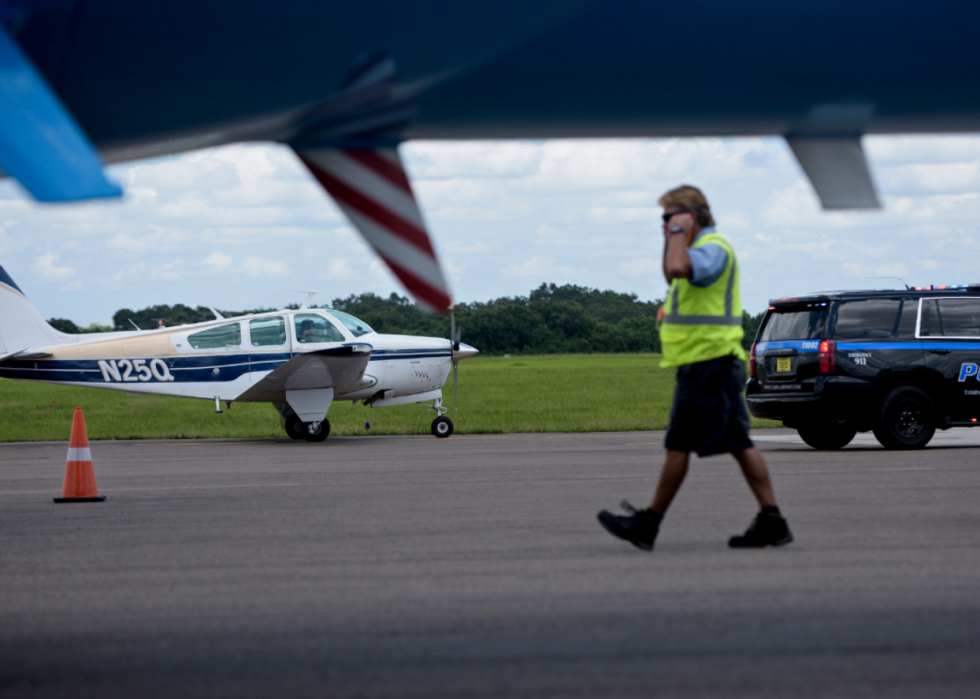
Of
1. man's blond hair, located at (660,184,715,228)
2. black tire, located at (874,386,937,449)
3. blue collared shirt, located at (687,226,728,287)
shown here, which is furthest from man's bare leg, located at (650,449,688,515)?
black tire, located at (874,386,937,449)

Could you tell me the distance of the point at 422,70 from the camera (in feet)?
10.2

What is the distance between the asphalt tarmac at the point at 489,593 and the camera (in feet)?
11.6

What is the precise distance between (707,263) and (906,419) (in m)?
7.64

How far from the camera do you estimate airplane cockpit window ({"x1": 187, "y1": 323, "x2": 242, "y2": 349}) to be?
16.8 metres

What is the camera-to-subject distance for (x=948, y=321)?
12.0 m

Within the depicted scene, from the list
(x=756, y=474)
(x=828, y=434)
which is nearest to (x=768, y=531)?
(x=756, y=474)

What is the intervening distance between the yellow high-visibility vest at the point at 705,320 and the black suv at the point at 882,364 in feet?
22.2

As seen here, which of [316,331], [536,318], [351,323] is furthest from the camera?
[351,323]

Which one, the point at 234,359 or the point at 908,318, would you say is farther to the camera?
the point at 234,359

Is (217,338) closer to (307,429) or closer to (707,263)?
(307,429)

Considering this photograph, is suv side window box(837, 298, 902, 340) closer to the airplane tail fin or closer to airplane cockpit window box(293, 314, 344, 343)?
airplane cockpit window box(293, 314, 344, 343)

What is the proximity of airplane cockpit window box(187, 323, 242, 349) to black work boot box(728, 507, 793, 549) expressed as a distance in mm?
12622

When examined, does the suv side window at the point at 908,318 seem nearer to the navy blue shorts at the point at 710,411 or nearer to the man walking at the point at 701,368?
the man walking at the point at 701,368

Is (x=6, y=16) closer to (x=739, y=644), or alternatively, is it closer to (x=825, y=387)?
(x=739, y=644)
